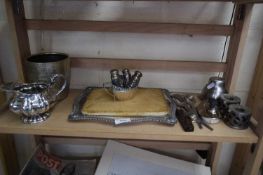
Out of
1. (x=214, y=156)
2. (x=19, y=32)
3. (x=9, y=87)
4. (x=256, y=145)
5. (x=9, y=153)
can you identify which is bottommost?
(x=9, y=153)

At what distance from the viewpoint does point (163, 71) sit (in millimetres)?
875

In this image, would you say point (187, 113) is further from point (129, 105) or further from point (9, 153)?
point (9, 153)

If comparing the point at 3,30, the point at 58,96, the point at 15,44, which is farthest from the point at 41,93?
the point at 3,30

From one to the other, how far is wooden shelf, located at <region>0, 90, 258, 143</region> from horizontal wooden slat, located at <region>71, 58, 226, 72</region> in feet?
0.78

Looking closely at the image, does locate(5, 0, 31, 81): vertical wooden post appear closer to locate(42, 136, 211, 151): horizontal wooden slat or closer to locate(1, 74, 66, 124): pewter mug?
locate(1, 74, 66, 124): pewter mug

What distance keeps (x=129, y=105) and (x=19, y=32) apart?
1.47ft

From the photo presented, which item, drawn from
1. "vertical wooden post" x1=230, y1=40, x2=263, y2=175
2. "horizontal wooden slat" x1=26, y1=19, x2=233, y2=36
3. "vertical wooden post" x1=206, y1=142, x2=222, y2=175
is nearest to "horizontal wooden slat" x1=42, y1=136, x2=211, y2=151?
"vertical wooden post" x1=206, y1=142, x2=222, y2=175

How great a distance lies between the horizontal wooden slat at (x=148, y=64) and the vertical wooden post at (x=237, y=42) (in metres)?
0.04

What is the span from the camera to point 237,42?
0.71m

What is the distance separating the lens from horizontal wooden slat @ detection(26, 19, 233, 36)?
2.46ft

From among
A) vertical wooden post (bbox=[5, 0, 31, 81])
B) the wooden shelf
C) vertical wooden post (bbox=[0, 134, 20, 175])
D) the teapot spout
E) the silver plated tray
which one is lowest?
vertical wooden post (bbox=[0, 134, 20, 175])

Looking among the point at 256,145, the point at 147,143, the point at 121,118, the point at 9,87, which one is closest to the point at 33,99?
the point at 9,87

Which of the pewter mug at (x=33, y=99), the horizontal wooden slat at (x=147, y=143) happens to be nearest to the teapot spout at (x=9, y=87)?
the pewter mug at (x=33, y=99)

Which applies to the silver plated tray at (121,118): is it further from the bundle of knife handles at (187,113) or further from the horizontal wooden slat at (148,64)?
the horizontal wooden slat at (148,64)
